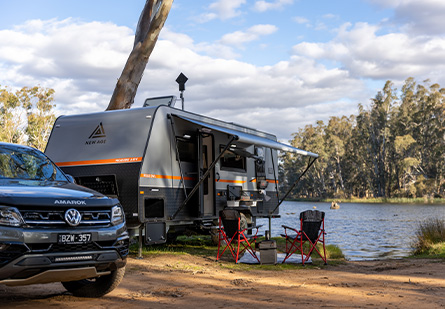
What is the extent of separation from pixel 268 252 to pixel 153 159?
273 cm

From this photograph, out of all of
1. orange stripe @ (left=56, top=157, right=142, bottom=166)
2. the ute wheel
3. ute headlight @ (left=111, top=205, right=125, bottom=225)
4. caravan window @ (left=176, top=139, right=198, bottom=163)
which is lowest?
the ute wheel

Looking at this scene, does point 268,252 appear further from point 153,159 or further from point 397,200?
point 397,200

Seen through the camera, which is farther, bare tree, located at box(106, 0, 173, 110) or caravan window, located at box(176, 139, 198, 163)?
bare tree, located at box(106, 0, 173, 110)

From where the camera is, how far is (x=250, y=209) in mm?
13672

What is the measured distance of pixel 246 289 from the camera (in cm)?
722

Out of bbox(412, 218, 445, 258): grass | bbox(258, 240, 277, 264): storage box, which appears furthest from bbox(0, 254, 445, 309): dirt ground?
bbox(412, 218, 445, 258): grass

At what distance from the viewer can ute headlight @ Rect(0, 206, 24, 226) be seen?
486cm

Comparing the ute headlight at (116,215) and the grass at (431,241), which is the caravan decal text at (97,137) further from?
the grass at (431,241)

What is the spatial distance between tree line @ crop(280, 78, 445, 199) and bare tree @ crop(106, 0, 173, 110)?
4932 cm

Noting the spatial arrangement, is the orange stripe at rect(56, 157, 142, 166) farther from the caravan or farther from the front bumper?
the front bumper

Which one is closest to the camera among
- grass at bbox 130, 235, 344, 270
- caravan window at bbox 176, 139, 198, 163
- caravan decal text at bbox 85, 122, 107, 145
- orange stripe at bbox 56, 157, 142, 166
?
orange stripe at bbox 56, 157, 142, 166

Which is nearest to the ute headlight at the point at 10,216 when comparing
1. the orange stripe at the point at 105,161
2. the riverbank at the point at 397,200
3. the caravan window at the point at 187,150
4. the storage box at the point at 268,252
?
the orange stripe at the point at 105,161

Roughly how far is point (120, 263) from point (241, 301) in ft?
4.96

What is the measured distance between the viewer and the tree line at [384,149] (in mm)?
60531
